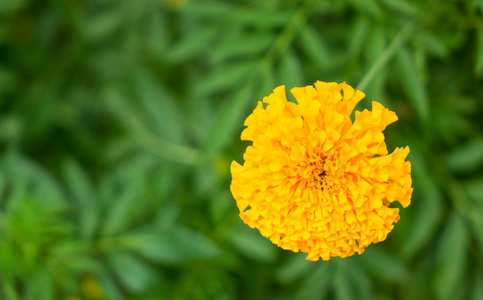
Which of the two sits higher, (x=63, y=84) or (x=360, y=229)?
(x=63, y=84)

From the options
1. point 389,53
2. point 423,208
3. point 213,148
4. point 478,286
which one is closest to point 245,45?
point 213,148

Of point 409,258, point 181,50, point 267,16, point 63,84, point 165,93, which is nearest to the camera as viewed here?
point 267,16

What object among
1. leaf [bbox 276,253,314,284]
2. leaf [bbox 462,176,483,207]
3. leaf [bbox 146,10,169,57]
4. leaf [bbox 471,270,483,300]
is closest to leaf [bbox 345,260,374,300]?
leaf [bbox 276,253,314,284]

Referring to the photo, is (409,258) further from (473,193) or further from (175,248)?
(175,248)

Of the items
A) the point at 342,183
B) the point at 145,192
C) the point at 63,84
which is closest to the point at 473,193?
the point at 342,183

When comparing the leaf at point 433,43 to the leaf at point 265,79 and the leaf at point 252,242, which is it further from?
the leaf at point 252,242

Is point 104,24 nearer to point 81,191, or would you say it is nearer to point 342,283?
point 81,191

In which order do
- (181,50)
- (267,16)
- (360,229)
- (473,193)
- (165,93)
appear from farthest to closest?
(165,93)
(181,50)
(473,193)
(267,16)
(360,229)
